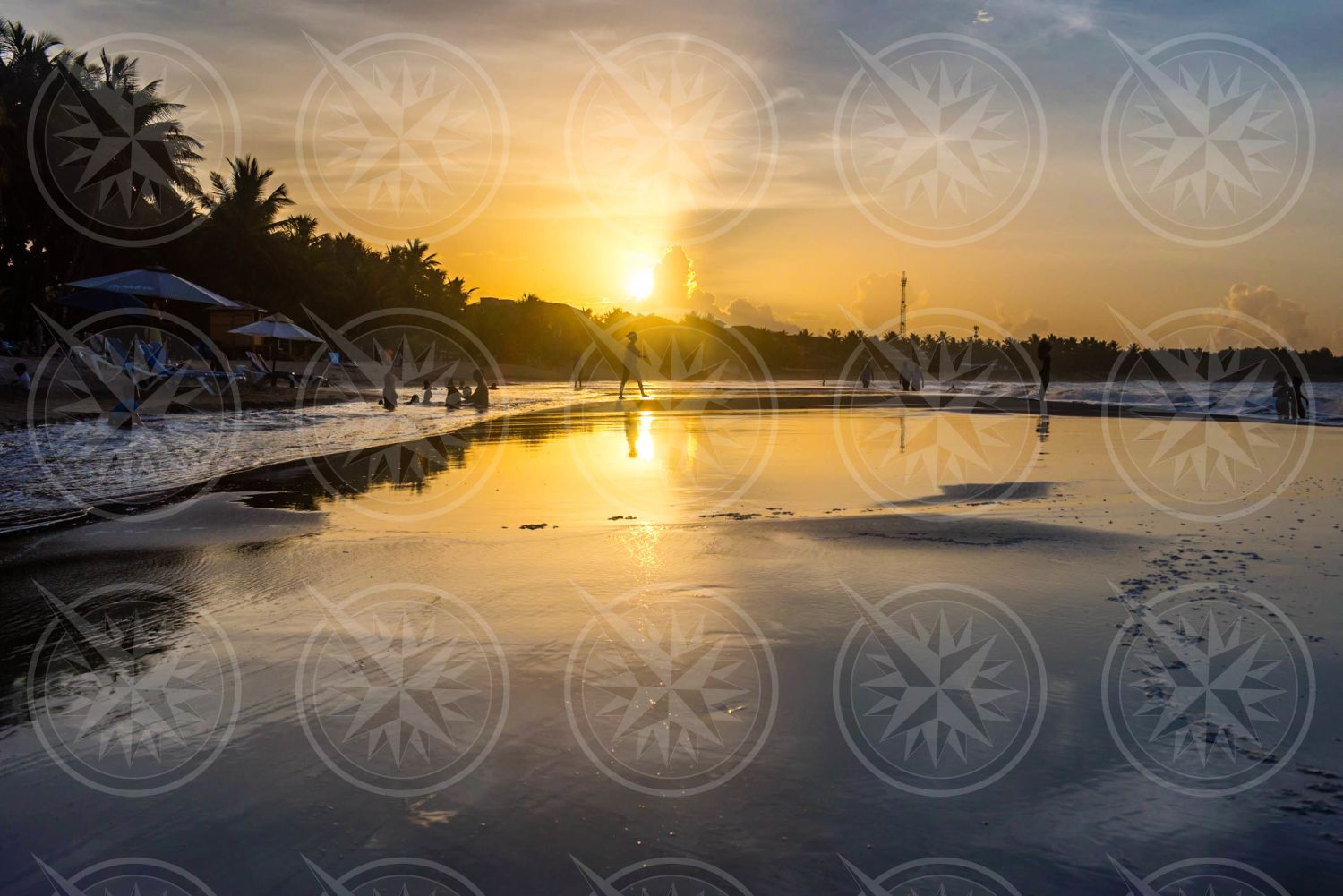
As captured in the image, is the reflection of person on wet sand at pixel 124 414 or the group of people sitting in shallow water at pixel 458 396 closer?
the reflection of person on wet sand at pixel 124 414

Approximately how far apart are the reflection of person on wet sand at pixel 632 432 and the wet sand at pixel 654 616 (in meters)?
3.29

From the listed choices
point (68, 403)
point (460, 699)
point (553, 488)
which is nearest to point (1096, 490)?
point (553, 488)

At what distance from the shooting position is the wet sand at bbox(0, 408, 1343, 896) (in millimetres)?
2592

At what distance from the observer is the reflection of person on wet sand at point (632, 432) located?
1444cm

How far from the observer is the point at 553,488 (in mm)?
10172

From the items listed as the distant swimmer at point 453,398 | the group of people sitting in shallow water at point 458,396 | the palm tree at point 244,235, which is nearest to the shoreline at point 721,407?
the distant swimmer at point 453,398

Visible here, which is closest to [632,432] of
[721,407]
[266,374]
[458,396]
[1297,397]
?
[721,407]

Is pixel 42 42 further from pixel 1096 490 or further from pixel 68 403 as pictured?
pixel 1096 490

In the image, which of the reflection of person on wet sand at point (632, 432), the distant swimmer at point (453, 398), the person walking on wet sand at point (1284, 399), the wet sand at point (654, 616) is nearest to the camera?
the wet sand at point (654, 616)

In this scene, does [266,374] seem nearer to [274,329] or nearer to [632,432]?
[274,329]

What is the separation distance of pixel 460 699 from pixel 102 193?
153 feet

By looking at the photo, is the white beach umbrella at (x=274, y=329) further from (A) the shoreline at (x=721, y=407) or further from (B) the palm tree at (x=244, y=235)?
(B) the palm tree at (x=244, y=235)

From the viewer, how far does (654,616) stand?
489 cm

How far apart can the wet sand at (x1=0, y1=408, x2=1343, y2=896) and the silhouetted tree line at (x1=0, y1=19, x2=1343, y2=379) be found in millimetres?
31969
